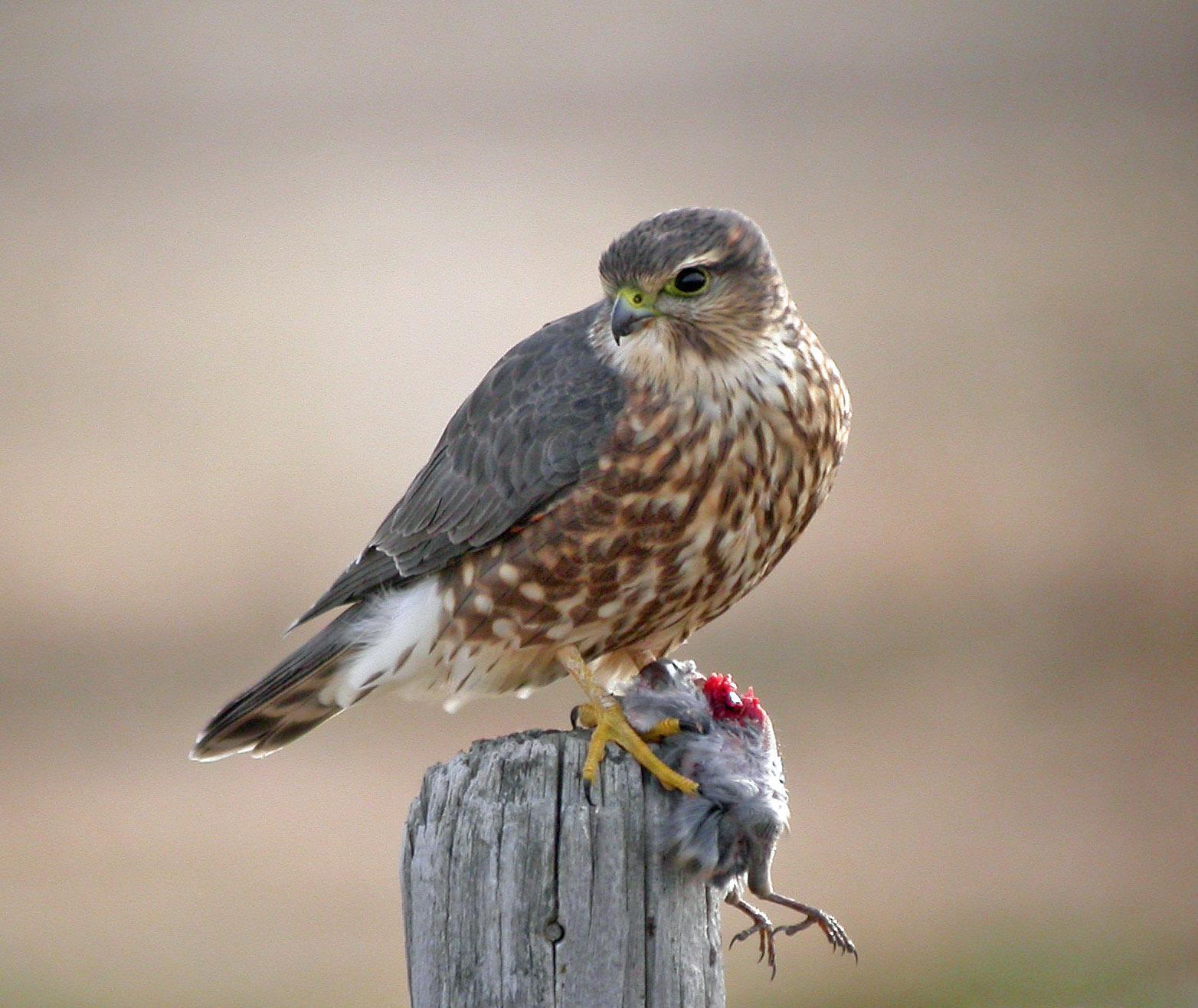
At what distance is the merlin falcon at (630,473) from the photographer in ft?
11.7

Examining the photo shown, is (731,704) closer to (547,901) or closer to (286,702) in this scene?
(547,901)

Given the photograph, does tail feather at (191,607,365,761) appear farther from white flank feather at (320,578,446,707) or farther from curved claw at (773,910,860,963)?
curved claw at (773,910,860,963)

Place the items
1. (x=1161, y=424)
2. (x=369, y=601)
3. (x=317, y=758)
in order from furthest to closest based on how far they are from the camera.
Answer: (x=1161, y=424)
(x=317, y=758)
(x=369, y=601)

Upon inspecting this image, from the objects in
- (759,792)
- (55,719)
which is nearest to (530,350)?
(759,792)

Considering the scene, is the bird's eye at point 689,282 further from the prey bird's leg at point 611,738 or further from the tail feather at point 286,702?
the tail feather at point 286,702

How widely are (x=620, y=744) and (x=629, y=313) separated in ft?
3.16

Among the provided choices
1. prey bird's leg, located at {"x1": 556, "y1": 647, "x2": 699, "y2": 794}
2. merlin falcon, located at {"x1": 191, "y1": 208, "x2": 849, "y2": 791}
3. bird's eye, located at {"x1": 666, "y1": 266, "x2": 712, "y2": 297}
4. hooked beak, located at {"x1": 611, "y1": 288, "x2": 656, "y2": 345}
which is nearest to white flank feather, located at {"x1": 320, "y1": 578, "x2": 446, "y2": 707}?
merlin falcon, located at {"x1": 191, "y1": 208, "x2": 849, "y2": 791}

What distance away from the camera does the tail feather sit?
402 centimetres

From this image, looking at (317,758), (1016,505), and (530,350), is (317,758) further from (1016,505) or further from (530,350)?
(530,350)

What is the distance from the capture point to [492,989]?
258 centimetres

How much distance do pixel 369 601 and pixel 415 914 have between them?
1492 millimetres

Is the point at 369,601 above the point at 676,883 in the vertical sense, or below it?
above

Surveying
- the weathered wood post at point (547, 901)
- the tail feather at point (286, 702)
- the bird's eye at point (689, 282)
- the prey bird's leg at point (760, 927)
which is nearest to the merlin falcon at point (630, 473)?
the bird's eye at point (689, 282)

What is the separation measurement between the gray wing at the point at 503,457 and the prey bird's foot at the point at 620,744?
1.87ft
